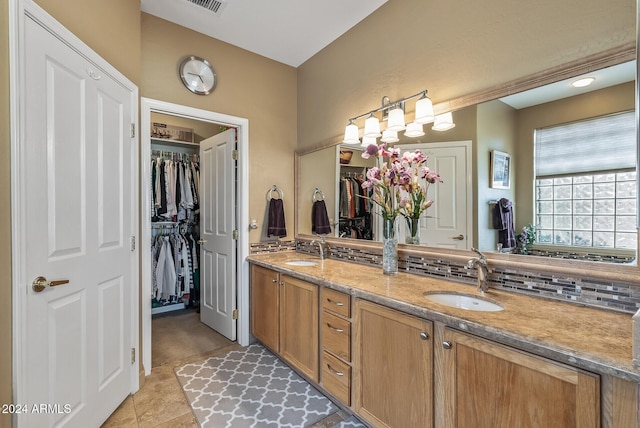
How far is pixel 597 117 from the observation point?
4.37 ft

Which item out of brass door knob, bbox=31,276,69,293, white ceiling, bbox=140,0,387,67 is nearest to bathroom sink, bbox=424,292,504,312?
brass door knob, bbox=31,276,69,293

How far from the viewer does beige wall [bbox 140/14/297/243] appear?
237 centimetres

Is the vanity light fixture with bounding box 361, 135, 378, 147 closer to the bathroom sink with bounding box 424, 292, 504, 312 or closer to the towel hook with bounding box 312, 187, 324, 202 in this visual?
the towel hook with bounding box 312, 187, 324, 202

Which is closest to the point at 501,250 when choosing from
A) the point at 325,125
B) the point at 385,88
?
the point at 385,88

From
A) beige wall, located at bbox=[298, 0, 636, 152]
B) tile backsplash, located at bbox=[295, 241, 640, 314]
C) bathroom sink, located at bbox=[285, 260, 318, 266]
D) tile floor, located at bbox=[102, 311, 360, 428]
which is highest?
beige wall, located at bbox=[298, 0, 636, 152]

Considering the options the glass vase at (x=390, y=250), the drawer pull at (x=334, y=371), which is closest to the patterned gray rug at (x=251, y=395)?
the drawer pull at (x=334, y=371)

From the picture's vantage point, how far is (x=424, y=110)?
6.08 feet

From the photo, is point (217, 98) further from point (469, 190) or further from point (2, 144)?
point (469, 190)

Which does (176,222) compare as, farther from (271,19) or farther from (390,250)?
(390,250)

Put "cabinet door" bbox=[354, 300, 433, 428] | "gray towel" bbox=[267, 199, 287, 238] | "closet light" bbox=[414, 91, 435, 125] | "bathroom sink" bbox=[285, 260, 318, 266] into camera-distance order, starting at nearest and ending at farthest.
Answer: "cabinet door" bbox=[354, 300, 433, 428]
"closet light" bbox=[414, 91, 435, 125]
"bathroom sink" bbox=[285, 260, 318, 266]
"gray towel" bbox=[267, 199, 287, 238]

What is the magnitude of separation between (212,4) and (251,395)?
2.88 m

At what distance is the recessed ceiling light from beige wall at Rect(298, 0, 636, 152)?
11cm

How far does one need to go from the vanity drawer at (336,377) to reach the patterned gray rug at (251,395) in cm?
17

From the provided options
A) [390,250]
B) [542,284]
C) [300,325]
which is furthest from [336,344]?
[542,284]
